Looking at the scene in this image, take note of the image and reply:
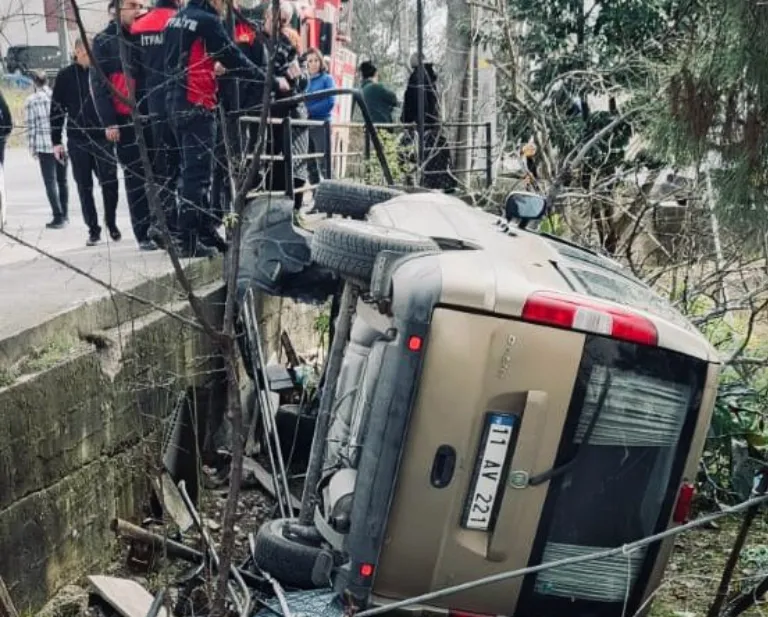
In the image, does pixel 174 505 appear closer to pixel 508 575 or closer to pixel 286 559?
pixel 286 559

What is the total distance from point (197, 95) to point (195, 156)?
0.53m

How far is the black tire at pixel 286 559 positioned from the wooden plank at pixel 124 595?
1.01 metres

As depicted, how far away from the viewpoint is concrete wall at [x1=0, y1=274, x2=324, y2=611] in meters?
4.80

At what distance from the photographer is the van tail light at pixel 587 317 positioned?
349 cm

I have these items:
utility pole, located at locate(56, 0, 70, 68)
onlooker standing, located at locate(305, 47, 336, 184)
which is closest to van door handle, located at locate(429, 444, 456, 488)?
utility pole, located at locate(56, 0, 70, 68)

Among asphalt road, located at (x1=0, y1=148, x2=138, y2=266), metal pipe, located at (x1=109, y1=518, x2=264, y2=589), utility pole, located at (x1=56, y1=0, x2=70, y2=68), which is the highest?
utility pole, located at (x1=56, y1=0, x2=70, y2=68)

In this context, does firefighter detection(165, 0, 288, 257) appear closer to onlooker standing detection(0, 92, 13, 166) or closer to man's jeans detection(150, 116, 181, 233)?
man's jeans detection(150, 116, 181, 233)

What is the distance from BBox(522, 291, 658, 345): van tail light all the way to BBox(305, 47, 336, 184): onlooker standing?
17.3 ft

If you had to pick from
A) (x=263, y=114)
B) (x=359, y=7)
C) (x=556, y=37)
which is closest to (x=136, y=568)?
(x=263, y=114)

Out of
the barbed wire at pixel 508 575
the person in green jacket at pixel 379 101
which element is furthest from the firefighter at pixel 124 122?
the person in green jacket at pixel 379 101

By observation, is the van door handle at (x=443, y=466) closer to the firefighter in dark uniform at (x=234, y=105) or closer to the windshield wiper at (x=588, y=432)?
the windshield wiper at (x=588, y=432)

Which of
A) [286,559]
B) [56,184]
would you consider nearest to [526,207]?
[286,559]

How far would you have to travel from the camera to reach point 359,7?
119 feet

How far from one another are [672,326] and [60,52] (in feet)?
13.9
